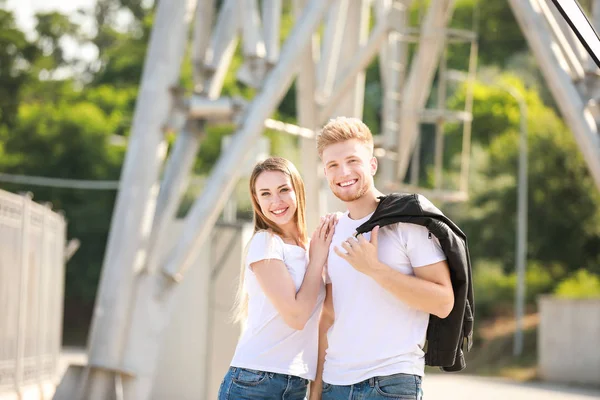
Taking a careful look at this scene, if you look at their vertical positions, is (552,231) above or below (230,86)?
below

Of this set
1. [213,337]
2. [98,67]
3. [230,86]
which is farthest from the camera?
[98,67]

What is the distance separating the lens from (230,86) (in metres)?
52.0

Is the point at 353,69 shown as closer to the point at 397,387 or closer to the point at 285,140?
the point at 397,387

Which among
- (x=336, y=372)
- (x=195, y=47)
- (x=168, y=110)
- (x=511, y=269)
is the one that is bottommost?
(x=336, y=372)

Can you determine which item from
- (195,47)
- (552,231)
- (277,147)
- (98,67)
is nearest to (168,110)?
(195,47)

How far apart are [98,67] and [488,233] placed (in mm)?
24205

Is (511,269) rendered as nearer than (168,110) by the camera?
No

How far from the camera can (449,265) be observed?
4.11 metres

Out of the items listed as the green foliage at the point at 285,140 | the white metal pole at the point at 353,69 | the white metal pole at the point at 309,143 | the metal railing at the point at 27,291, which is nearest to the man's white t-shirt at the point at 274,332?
the metal railing at the point at 27,291

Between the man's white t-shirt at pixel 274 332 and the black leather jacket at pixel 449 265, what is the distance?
14.8 inches

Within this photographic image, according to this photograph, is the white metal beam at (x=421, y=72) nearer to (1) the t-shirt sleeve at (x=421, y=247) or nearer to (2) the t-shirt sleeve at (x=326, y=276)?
(2) the t-shirt sleeve at (x=326, y=276)

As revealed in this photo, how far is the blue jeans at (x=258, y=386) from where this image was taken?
433 cm

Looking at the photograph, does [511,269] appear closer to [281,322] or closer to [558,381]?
[558,381]

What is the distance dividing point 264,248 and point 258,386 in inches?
19.9
